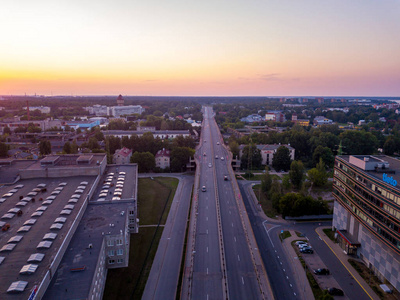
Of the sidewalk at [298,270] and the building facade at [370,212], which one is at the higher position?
the building facade at [370,212]

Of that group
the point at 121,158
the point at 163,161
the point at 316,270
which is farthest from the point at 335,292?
the point at 121,158

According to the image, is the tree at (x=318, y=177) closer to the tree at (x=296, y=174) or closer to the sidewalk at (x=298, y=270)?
the tree at (x=296, y=174)

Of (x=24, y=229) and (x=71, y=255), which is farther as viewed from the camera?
(x=24, y=229)

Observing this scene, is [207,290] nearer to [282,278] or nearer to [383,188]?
[282,278]

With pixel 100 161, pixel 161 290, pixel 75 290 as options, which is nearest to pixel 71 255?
pixel 75 290

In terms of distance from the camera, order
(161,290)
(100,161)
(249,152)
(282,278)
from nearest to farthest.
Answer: (161,290)
(282,278)
(100,161)
(249,152)

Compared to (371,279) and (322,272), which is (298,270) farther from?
(371,279)

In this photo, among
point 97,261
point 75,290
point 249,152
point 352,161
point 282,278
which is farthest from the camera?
point 249,152

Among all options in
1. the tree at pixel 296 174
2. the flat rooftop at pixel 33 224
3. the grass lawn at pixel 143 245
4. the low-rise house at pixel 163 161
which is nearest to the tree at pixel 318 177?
the tree at pixel 296 174

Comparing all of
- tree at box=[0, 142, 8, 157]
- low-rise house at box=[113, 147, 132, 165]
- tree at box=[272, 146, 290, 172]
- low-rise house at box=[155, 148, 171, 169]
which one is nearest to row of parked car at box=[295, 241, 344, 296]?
tree at box=[272, 146, 290, 172]
